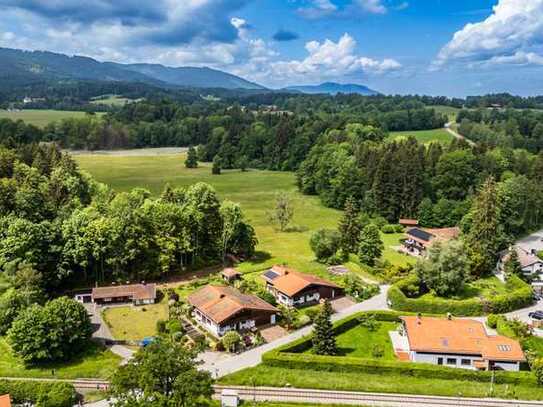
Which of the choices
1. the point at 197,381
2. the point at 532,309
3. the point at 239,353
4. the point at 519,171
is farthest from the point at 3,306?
the point at 519,171

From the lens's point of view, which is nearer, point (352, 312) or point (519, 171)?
point (352, 312)

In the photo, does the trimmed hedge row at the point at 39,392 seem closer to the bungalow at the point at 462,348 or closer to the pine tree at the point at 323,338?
the pine tree at the point at 323,338

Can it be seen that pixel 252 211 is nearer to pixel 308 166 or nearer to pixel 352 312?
pixel 308 166

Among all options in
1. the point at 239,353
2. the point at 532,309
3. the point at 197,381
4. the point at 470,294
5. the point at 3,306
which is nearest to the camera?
the point at 197,381

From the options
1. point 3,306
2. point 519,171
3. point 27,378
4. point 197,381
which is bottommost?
point 27,378

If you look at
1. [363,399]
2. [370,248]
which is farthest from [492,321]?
[370,248]

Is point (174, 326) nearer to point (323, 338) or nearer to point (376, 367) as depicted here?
point (323, 338)
